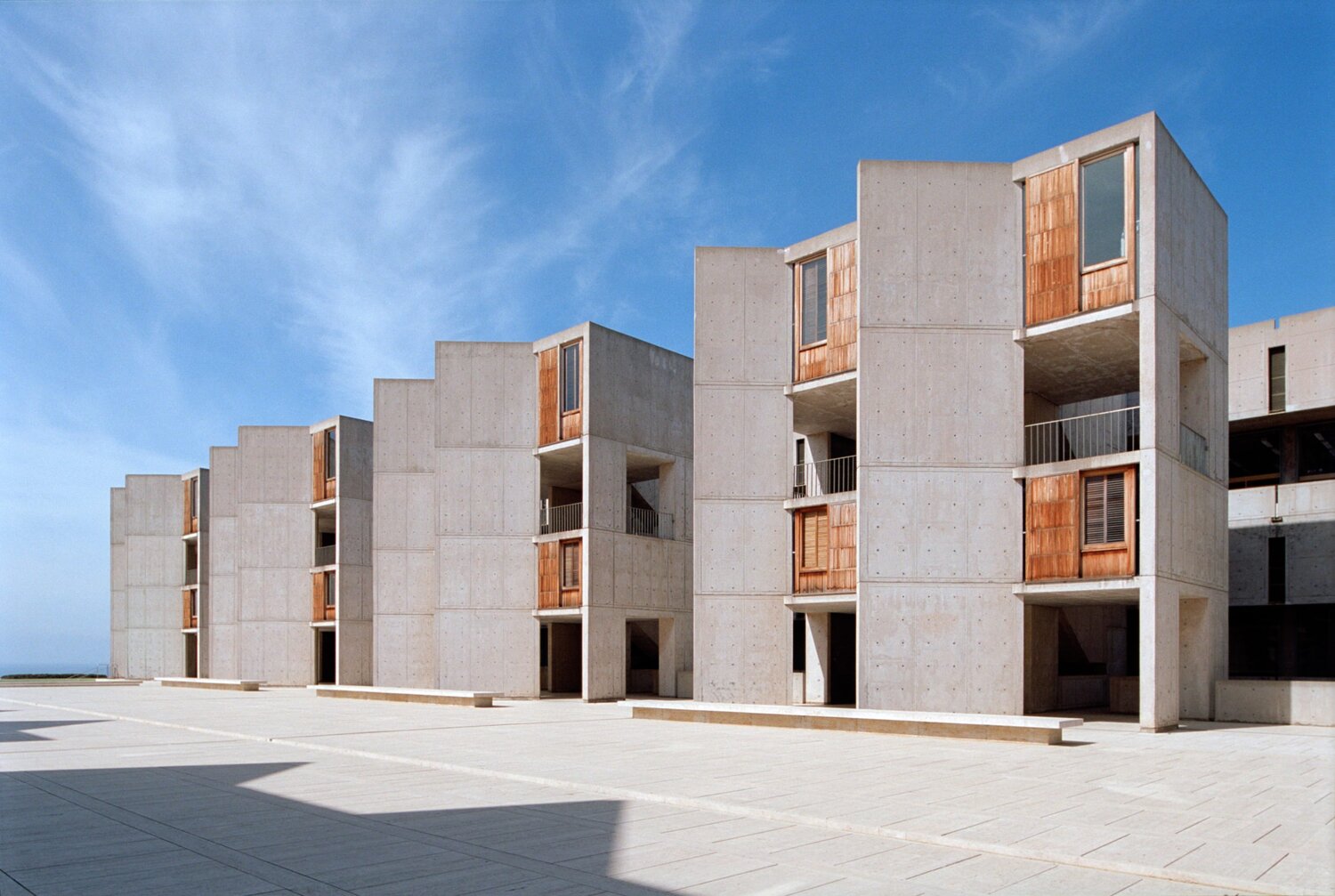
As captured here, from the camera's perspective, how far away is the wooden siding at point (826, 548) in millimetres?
24516

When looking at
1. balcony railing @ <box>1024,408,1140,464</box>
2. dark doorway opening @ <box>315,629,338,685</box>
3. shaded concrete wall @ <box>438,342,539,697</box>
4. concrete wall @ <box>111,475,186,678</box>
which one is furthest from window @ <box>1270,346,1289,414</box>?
concrete wall @ <box>111,475,186,678</box>

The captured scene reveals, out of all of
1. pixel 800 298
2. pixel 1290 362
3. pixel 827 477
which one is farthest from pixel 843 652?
Answer: pixel 1290 362

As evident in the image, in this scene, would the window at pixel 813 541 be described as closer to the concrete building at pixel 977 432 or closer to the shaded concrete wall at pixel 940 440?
the concrete building at pixel 977 432

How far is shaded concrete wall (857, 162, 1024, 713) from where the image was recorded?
72.2 feet

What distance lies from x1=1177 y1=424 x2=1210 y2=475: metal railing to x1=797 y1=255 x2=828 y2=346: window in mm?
8425

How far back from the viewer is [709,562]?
2645 cm

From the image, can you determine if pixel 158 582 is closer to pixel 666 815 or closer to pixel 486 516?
pixel 486 516

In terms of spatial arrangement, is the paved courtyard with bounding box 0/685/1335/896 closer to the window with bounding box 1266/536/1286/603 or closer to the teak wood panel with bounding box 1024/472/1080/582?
the teak wood panel with bounding box 1024/472/1080/582

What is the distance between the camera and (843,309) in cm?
2533

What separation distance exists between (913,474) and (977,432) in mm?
1631

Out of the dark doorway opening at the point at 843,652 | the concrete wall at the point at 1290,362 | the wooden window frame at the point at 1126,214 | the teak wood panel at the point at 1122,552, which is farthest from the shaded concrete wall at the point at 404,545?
the concrete wall at the point at 1290,362

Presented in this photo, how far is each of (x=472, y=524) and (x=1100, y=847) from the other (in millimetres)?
26851

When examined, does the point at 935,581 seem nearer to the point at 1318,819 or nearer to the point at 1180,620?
the point at 1180,620

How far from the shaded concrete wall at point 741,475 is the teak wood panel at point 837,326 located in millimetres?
690
